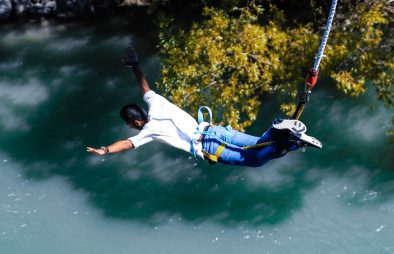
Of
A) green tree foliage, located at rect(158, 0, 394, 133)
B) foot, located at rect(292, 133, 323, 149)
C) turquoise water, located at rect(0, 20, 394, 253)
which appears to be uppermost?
foot, located at rect(292, 133, 323, 149)

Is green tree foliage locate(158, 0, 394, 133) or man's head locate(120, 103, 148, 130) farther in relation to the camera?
green tree foliage locate(158, 0, 394, 133)

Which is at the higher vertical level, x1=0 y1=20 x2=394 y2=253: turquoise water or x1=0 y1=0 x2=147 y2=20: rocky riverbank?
x1=0 y1=0 x2=147 y2=20: rocky riverbank

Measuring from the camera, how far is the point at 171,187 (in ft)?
26.9

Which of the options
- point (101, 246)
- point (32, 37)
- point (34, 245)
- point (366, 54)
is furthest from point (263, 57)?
point (32, 37)

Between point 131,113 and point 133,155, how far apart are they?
3.84m

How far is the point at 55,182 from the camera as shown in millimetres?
8242

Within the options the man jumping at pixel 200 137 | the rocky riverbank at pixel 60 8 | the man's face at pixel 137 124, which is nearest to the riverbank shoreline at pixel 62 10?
the rocky riverbank at pixel 60 8

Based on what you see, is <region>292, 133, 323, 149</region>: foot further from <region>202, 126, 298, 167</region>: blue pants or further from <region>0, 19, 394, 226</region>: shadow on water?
<region>0, 19, 394, 226</region>: shadow on water

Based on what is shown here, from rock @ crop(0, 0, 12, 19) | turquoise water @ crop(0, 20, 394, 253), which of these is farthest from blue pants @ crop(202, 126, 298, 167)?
rock @ crop(0, 0, 12, 19)

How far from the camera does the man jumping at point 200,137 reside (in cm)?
471

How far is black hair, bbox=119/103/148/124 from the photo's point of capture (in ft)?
15.4

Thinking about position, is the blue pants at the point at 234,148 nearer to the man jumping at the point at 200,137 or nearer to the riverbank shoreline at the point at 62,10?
the man jumping at the point at 200,137

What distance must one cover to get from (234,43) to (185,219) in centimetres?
224

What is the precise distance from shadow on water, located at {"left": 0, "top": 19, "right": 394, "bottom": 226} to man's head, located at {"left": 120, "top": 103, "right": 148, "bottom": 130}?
3.25m
